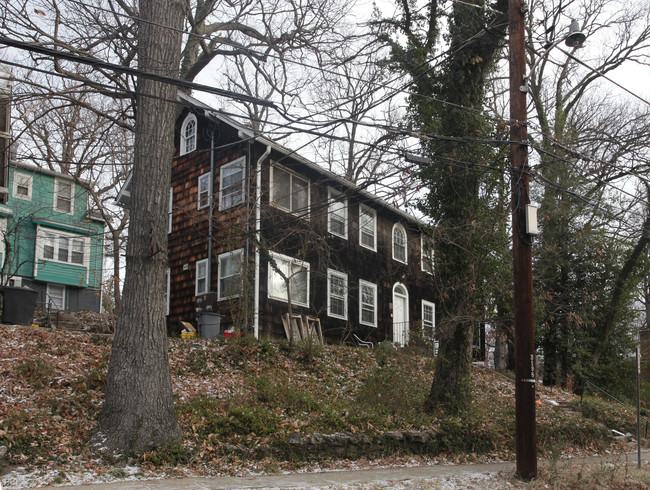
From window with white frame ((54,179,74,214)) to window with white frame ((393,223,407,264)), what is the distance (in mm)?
14727

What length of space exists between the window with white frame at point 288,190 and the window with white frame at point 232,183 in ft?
3.26

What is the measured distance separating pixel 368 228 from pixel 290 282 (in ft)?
17.6

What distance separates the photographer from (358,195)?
68.8 ft

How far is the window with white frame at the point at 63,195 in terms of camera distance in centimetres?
2773

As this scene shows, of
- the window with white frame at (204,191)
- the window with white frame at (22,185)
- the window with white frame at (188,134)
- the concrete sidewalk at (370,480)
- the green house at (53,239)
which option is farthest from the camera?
the window with white frame at (22,185)

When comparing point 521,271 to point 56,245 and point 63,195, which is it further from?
point 63,195

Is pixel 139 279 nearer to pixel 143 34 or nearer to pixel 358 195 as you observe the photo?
pixel 143 34

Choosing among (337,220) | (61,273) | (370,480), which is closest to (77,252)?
(61,273)

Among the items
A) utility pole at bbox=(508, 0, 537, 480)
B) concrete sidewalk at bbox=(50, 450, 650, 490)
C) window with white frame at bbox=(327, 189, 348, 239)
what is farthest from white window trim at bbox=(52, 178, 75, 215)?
utility pole at bbox=(508, 0, 537, 480)

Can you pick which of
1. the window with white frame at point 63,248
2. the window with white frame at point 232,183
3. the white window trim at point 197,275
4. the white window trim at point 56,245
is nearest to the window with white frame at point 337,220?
the window with white frame at point 232,183

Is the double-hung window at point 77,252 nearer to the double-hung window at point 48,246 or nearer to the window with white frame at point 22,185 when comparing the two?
the double-hung window at point 48,246

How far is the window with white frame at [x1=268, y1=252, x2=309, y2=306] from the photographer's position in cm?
1836

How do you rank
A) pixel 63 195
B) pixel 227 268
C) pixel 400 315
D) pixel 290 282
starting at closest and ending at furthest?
1. pixel 227 268
2. pixel 290 282
3. pixel 400 315
4. pixel 63 195

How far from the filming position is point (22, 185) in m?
26.7
